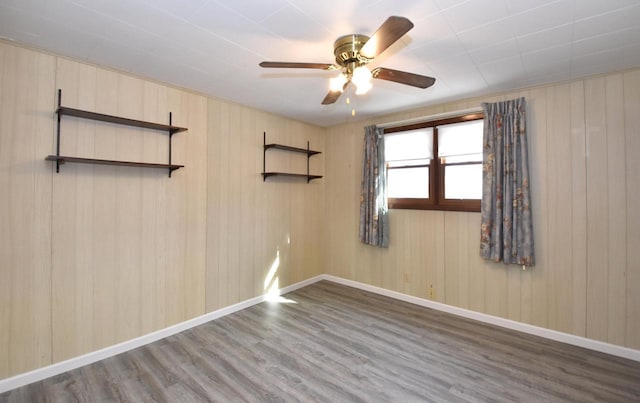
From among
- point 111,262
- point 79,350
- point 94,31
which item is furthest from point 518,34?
point 79,350

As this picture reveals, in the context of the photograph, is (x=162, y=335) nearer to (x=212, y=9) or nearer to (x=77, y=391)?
(x=77, y=391)

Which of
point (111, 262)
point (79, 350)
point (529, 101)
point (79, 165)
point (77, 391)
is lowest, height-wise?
point (77, 391)

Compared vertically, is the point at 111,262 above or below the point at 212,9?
below

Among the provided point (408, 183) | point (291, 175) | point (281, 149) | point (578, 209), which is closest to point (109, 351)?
point (291, 175)

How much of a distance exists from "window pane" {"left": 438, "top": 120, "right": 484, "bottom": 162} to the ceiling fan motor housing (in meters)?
1.95

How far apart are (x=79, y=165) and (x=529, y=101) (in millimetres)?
4269

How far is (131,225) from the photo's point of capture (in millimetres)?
2637

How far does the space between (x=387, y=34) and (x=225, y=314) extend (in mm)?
3231

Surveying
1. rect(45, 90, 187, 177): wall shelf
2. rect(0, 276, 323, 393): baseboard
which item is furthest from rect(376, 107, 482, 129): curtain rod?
rect(0, 276, 323, 393): baseboard

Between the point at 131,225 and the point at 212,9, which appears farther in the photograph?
the point at 131,225

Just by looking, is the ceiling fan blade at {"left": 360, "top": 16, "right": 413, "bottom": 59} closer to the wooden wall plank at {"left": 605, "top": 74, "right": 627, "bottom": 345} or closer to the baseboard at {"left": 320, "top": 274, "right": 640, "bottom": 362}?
the wooden wall plank at {"left": 605, "top": 74, "right": 627, "bottom": 345}

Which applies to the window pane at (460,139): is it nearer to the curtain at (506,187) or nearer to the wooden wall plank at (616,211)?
the curtain at (506,187)

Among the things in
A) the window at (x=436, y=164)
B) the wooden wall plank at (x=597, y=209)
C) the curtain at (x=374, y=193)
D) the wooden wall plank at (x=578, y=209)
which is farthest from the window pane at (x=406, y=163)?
the wooden wall plank at (x=597, y=209)

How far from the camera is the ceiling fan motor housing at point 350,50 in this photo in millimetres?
1908
